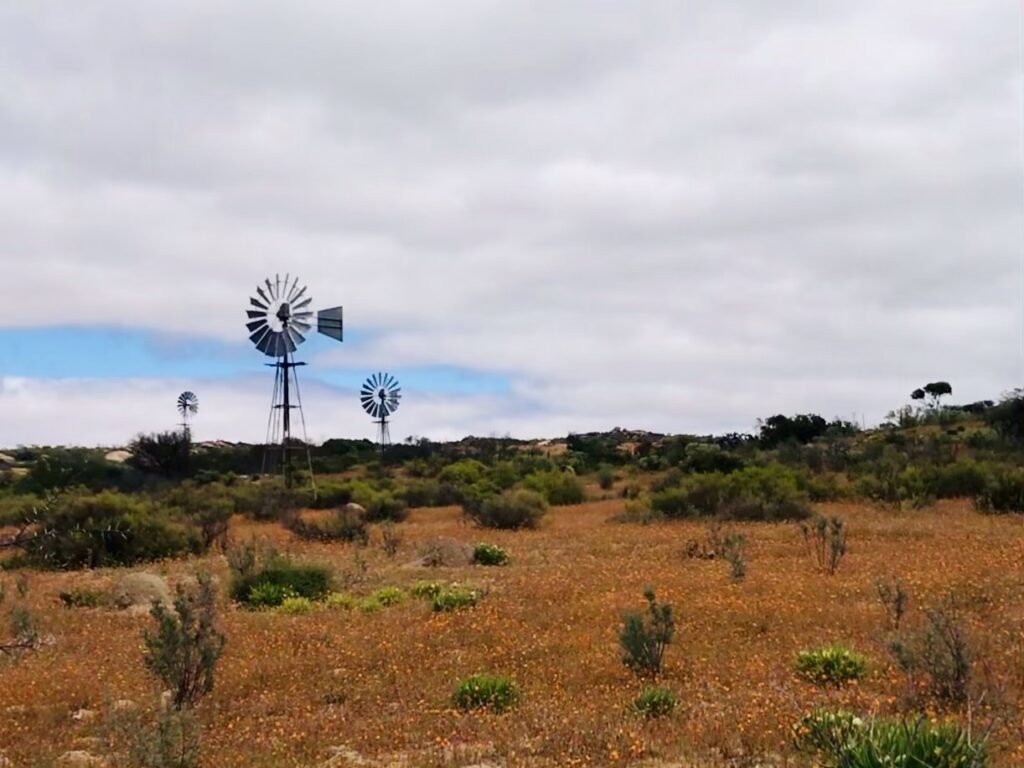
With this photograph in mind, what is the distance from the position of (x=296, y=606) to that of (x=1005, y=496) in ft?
64.3

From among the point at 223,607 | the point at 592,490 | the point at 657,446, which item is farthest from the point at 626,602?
the point at 657,446

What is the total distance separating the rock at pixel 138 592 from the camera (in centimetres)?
1630

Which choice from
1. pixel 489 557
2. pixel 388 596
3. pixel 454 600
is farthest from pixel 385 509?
pixel 454 600

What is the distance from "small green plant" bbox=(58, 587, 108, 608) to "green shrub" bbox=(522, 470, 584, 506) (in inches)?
821

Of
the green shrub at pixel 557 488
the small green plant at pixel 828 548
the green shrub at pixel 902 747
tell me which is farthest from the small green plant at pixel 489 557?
the green shrub at pixel 557 488

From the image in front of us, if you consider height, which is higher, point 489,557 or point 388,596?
point 489,557

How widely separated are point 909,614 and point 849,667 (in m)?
3.15

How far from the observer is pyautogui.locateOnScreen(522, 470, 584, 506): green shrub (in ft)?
121

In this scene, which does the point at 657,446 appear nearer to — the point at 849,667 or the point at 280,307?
the point at 280,307

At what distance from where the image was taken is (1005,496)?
26.0 m

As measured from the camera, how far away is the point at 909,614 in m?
12.1

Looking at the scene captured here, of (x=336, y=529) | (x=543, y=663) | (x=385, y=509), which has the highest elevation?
(x=385, y=509)

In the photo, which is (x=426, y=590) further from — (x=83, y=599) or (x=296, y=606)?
(x=83, y=599)

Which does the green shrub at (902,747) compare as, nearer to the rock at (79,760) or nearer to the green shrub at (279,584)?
the rock at (79,760)
